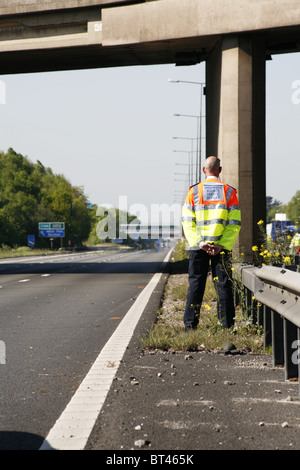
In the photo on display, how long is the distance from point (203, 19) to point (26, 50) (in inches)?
238

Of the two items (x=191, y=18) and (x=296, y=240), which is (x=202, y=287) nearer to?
(x=296, y=240)

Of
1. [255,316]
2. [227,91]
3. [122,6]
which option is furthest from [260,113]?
[255,316]

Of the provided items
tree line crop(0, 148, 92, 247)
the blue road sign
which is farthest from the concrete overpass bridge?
the blue road sign

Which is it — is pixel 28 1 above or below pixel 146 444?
above

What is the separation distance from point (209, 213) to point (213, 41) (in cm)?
1405

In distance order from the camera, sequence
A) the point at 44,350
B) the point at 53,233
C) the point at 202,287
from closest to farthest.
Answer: the point at 44,350, the point at 202,287, the point at 53,233

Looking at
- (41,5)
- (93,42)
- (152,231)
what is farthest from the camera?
(152,231)

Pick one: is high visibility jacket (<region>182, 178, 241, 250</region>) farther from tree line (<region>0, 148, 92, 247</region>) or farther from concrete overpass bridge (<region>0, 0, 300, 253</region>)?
tree line (<region>0, 148, 92, 247</region>)

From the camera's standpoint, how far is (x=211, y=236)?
7836 millimetres

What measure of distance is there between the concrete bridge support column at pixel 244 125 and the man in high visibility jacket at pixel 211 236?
36.7ft

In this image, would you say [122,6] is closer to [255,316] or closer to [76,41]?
[76,41]

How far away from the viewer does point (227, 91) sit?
19.6m

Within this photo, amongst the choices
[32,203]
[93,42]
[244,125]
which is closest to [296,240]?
[244,125]

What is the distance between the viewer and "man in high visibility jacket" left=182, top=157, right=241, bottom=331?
7.79 metres
